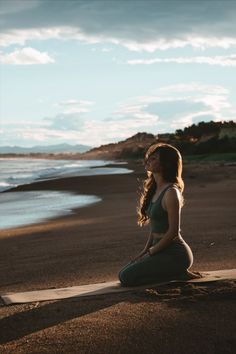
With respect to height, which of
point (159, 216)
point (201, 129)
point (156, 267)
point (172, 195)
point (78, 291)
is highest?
point (201, 129)

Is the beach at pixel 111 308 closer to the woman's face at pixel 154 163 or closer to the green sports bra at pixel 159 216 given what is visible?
the green sports bra at pixel 159 216

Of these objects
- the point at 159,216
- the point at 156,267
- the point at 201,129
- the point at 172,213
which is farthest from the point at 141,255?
the point at 201,129

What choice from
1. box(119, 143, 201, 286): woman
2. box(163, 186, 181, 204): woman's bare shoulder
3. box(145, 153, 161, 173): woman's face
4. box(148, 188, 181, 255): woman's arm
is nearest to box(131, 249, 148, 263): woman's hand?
box(119, 143, 201, 286): woman

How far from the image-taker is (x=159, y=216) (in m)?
5.71

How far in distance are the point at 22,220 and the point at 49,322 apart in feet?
33.0

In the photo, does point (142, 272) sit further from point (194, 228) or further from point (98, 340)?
point (194, 228)

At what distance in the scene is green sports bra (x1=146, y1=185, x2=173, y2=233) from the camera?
5.67 meters

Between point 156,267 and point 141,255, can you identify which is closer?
point 156,267

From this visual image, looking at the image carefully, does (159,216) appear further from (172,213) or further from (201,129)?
(201,129)

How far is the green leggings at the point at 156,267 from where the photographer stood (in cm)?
564

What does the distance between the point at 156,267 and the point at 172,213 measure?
1.85 ft

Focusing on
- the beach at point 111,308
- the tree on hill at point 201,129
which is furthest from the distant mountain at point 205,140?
the beach at point 111,308

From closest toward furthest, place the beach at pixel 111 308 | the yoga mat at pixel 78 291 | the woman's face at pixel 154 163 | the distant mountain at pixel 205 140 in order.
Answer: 1. the beach at pixel 111 308
2. the yoga mat at pixel 78 291
3. the woman's face at pixel 154 163
4. the distant mountain at pixel 205 140

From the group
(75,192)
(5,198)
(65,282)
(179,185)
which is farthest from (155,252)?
(75,192)
